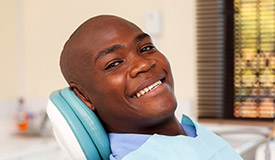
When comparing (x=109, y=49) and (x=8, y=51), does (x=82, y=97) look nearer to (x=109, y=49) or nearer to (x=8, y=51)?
(x=109, y=49)

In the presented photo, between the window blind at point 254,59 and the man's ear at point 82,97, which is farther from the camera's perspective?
the window blind at point 254,59

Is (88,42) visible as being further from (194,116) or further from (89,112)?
(194,116)

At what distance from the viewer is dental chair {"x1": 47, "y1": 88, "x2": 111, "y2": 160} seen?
89 cm

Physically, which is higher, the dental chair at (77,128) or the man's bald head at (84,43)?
the man's bald head at (84,43)

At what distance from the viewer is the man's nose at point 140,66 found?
0.84m

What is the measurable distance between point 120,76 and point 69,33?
1.99 m

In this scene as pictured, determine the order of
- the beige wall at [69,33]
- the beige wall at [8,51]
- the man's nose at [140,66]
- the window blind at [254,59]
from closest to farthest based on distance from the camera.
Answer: the man's nose at [140,66]
the window blind at [254,59]
the beige wall at [69,33]
the beige wall at [8,51]

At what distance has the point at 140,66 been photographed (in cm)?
84

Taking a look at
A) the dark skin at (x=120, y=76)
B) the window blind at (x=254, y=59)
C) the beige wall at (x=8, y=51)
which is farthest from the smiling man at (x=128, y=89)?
the beige wall at (x=8, y=51)

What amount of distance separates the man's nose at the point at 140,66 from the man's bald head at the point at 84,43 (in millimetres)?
84

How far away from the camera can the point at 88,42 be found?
885 millimetres

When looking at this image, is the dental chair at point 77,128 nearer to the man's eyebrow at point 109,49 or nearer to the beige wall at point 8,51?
the man's eyebrow at point 109,49

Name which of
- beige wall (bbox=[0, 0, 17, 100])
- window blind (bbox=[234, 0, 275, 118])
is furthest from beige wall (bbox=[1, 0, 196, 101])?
window blind (bbox=[234, 0, 275, 118])

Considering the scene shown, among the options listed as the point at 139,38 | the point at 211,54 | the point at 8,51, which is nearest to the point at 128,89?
the point at 139,38
